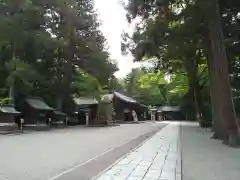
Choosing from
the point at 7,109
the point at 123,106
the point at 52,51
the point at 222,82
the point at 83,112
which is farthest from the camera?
the point at 123,106

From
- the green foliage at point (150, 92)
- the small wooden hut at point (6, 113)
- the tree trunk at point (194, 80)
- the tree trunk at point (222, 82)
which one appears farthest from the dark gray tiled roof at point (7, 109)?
the green foliage at point (150, 92)

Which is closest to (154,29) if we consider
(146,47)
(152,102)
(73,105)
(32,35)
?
(146,47)

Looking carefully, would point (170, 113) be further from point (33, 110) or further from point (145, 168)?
point (145, 168)

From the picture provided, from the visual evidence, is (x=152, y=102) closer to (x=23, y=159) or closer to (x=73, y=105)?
(x=73, y=105)

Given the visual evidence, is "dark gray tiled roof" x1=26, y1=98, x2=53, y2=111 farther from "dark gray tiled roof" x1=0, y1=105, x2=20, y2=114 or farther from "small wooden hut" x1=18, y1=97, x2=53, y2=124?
"dark gray tiled roof" x1=0, y1=105, x2=20, y2=114

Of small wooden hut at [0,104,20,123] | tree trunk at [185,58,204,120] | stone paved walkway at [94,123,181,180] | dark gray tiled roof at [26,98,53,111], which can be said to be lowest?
stone paved walkway at [94,123,181,180]

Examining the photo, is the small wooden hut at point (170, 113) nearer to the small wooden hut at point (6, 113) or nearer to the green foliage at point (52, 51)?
the green foliage at point (52, 51)

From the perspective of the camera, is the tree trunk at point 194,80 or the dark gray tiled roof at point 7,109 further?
the tree trunk at point 194,80

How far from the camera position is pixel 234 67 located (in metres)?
29.0

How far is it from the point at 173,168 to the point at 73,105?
34.9m

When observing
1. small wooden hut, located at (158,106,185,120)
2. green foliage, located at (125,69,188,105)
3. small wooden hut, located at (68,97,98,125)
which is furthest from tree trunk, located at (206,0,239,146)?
small wooden hut, located at (158,106,185,120)

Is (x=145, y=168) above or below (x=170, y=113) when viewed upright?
below

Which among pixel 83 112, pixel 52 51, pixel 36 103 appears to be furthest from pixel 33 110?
pixel 83 112

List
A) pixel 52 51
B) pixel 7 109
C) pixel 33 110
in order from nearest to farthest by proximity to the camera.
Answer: pixel 7 109, pixel 33 110, pixel 52 51
